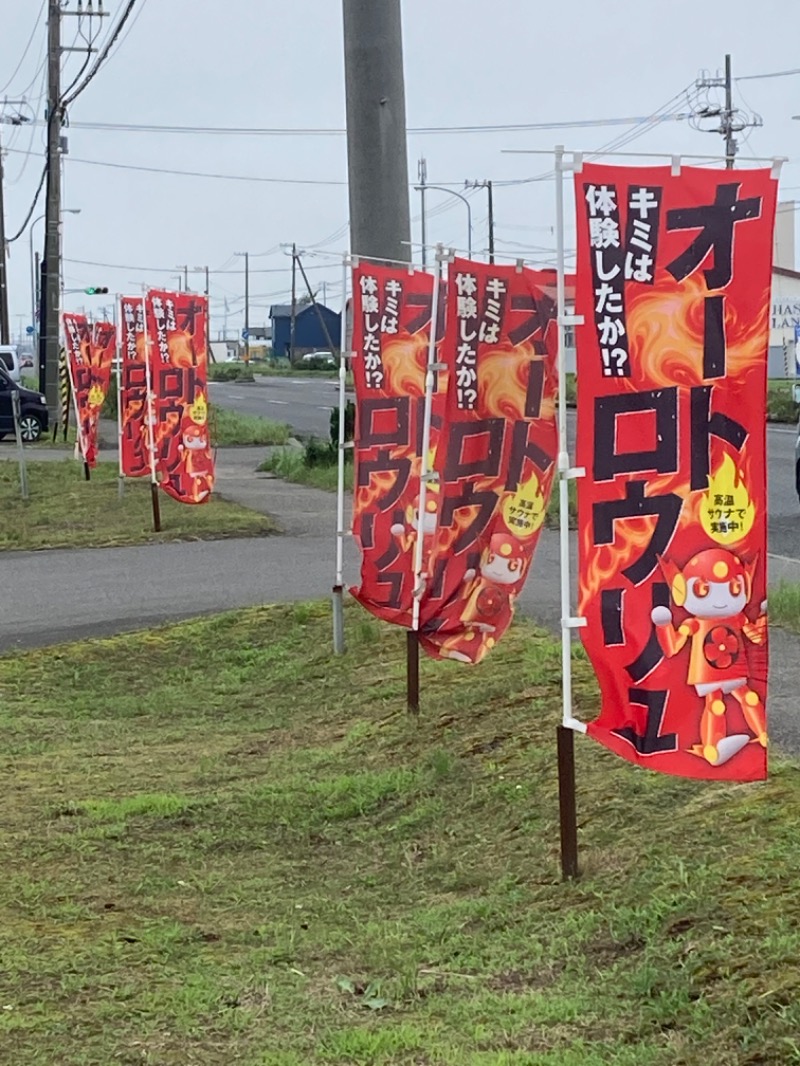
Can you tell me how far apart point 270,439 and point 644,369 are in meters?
24.0

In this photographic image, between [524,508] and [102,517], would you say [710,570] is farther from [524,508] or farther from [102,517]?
[102,517]

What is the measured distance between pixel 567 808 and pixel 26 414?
89.4 feet

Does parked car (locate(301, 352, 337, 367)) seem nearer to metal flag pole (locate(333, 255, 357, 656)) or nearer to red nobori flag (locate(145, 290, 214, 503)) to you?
red nobori flag (locate(145, 290, 214, 503))

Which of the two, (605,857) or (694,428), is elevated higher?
(694,428)

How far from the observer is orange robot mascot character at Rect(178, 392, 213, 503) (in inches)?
605

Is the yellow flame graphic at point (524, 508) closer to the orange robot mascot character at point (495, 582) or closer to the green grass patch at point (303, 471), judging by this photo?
the orange robot mascot character at point (495, 582)

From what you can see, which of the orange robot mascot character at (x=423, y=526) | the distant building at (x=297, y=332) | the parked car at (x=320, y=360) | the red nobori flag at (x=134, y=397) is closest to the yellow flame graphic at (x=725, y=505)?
the orange robot mascot character at (x=423, y=526)

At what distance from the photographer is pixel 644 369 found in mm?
4660

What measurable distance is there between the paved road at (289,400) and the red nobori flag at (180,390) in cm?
1275

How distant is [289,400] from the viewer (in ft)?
Answer: 147

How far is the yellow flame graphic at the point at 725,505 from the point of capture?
4.65 m

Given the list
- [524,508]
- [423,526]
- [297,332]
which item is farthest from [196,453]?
[297,332]

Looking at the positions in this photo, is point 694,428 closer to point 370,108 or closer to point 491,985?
point 491,985

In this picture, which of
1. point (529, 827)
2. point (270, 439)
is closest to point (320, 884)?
point (529, 827)
